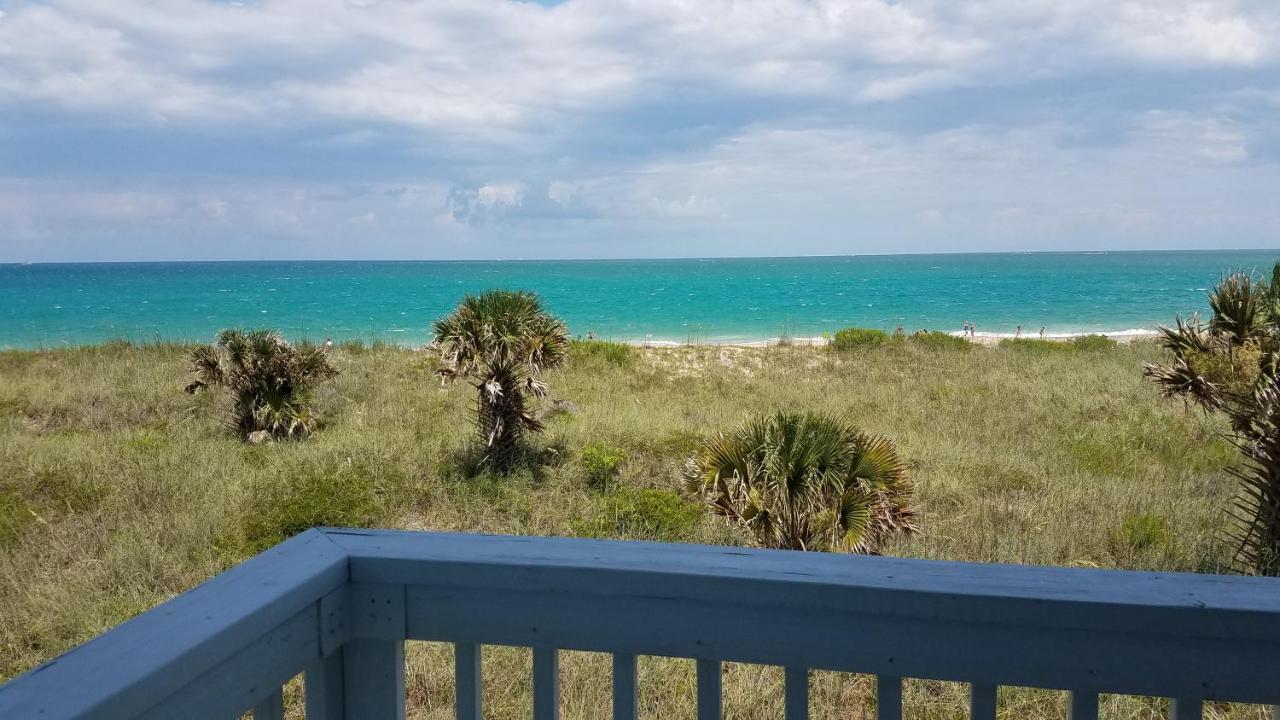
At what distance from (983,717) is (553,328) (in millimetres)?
9578

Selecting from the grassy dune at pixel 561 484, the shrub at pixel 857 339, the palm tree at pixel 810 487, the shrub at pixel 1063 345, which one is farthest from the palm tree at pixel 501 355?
the shrub at pixel 1063 345

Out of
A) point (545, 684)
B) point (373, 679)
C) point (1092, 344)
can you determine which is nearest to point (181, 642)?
point (373, 679)

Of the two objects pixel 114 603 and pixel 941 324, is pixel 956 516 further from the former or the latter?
pixel 941 324

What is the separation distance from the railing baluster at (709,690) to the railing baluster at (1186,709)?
65 cm

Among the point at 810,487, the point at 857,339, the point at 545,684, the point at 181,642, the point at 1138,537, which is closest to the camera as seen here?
the point at 181,642

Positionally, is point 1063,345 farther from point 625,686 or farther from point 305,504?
point 625,686

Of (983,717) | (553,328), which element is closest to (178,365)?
(553,328)

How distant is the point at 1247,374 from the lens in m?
6.21

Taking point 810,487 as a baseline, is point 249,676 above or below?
above

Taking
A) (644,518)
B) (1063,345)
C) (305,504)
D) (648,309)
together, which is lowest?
(644,518)

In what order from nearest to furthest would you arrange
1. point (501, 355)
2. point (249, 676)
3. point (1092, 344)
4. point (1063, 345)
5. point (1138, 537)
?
1. point (249, 676)
2. point (1138, 537)
3. point (501, 355)
4. point (1092, 344)
5. point (1063, 345)

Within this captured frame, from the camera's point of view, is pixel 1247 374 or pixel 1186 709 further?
pixel 1247 374

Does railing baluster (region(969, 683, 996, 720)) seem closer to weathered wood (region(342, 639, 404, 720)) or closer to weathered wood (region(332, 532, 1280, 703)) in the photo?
weathered wood (region(332, 532, 1280, 703))

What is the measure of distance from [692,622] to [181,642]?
0.69 meters
